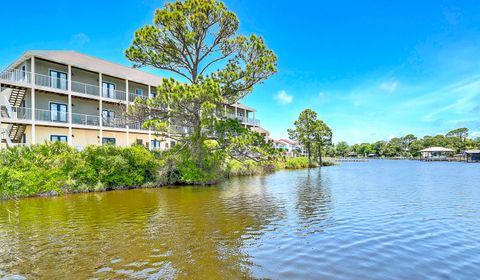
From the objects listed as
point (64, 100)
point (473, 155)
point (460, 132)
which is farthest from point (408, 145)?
point (64, 100)

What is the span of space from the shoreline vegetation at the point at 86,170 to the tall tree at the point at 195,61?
1.93m

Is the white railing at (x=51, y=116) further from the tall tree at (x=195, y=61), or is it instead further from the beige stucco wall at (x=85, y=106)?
the tall tree at (x=195, y=61)

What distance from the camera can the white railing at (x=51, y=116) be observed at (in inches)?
906

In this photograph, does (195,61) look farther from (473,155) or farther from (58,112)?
(473,155)

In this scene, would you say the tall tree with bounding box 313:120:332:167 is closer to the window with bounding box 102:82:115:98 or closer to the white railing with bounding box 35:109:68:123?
the window with bounding box 102:82:115:98

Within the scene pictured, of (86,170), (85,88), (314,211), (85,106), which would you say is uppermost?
(85,88)

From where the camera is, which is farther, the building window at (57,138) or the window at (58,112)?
the building window at (57,138)

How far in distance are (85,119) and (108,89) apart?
378cm

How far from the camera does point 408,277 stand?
5.16 metres

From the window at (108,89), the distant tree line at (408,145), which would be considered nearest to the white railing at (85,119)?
the window at (108,89)

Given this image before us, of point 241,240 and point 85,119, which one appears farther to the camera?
point 85,119

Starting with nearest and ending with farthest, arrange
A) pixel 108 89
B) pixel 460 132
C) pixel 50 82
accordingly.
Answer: pixel 50 82 < pixel 108 89 < pixel 460 132

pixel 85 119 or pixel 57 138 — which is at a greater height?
pixel 85 119

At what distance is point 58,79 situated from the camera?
24.2 meters
